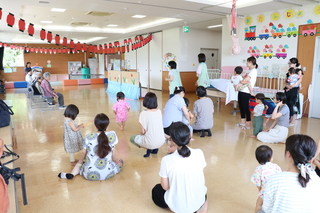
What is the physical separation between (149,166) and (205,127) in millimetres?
1645

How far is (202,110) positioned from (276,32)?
3.93m

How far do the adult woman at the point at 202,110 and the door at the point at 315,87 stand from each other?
331cm

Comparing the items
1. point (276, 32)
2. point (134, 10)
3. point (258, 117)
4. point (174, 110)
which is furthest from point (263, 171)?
point (134, 10)

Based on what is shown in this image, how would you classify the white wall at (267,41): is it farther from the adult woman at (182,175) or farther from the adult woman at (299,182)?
the adult woman at (299,182)

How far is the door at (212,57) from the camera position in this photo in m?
11.6

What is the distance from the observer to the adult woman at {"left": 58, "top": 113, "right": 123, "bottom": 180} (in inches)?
109

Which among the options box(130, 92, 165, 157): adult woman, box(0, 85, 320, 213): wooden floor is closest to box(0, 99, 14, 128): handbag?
box(0, 85, 320, 213): wooden floor

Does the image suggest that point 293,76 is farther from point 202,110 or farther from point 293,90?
point 202,110

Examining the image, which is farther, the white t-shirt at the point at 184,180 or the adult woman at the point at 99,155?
the adult woman at the point at 99,155

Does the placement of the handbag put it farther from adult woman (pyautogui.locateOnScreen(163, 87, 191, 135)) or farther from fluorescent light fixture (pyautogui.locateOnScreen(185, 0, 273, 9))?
fluorescent light fixture (pyautogui.locateOnScreen(185, 0, 273, 9))

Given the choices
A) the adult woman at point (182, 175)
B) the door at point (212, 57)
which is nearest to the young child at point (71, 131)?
the adult woman at point (182, 175)

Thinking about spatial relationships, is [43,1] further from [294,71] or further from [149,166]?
[294,71]

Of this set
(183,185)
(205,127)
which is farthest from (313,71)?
(183,185)

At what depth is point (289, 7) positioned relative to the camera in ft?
21.4
